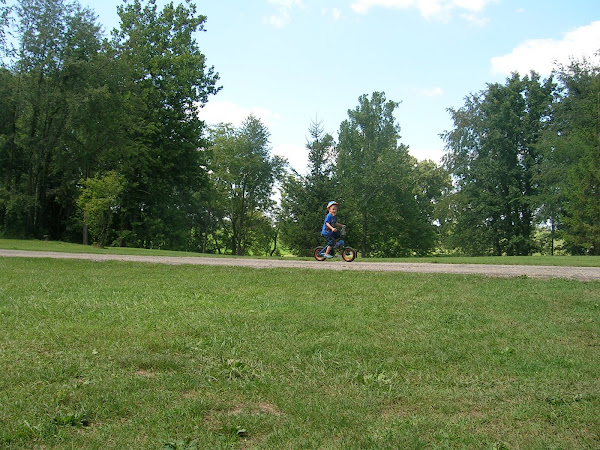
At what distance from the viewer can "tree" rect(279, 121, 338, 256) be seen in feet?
143

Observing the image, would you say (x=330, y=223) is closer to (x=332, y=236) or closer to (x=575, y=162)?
(x=332, y=236)

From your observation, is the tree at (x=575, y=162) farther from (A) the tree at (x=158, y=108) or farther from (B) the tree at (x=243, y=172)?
(B) the tree at (x=243, y=172)

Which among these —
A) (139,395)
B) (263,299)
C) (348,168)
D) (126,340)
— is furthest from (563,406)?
(348,168)

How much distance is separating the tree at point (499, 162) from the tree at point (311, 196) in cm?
1337

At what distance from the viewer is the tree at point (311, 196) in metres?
43.5

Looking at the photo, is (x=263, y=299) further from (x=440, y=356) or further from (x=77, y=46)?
(x=77, y=46)

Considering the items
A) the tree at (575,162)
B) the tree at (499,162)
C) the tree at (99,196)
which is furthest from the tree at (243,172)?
the tree at (99,196)

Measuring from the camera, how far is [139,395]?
4184mm

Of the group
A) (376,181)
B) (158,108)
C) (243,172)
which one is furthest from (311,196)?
(243,172)

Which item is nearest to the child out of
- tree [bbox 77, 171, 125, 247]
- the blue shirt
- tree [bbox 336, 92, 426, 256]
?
the blue shirt

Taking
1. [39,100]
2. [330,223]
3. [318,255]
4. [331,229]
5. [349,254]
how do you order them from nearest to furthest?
[331,229]
[330,223]
[349,254]
[318,255]
[39,100]

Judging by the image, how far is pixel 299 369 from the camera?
199 inches

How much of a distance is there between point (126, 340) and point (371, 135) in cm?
5330

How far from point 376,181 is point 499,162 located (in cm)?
1124
